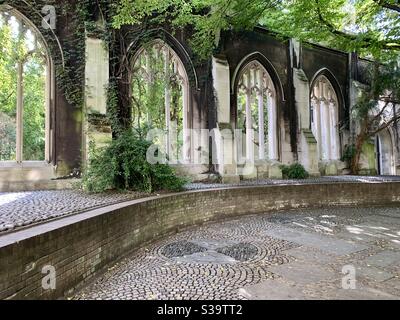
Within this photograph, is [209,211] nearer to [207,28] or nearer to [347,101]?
[207,28]

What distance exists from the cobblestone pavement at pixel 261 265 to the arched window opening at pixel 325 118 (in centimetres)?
783

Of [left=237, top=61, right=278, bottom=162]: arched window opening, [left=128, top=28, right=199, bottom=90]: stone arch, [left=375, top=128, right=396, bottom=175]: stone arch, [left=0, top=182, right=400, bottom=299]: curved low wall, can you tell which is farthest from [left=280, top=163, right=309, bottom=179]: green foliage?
[left=375, top=128, right=396, bottom=175]: stone arch

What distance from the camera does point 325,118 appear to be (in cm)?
1478

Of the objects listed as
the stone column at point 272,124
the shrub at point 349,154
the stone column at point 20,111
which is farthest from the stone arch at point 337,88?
the stone column at point 20,111

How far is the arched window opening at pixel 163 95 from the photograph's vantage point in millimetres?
9477

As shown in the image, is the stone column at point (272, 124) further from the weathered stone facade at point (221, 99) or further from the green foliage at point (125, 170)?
the green foliage at point (125, 170)

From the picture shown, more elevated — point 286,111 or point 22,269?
point 286,111

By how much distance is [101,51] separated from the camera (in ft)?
27.7

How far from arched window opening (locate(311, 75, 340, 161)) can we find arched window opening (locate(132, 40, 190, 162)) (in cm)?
707

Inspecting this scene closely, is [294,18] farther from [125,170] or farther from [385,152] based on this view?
[385,152]

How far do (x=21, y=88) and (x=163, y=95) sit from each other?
398 cm

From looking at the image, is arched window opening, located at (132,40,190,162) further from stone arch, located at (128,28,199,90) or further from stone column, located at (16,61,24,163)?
stone column, located at (16,61,24,163)
